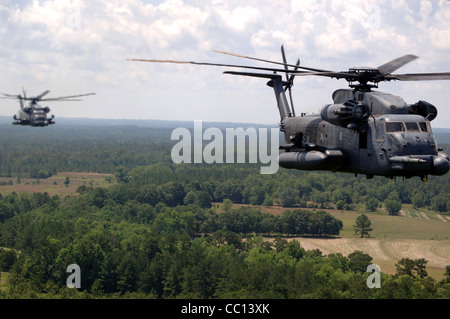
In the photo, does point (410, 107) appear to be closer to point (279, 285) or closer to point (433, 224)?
point (279, 285)

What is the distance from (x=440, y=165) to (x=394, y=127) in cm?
283

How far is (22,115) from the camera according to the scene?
306 ft

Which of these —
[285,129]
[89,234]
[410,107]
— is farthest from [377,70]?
[89,234]

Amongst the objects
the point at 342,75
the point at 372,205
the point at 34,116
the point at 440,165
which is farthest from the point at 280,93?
the point at 372,205

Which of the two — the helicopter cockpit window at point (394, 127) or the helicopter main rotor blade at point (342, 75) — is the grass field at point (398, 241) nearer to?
the helicopter main rotor blade at point (342, 75)

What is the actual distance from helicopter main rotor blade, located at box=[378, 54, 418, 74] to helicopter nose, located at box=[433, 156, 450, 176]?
512 centimetres

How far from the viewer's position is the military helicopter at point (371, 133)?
30.6 m

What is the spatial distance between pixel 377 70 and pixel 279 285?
195ft

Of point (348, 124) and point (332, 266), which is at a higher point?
point (348, 124)

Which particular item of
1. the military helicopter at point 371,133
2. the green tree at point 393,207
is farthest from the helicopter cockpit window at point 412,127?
the green tree at point 393,207

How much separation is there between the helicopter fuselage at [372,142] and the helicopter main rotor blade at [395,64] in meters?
1.22

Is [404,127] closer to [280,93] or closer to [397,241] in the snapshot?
[280,93]
